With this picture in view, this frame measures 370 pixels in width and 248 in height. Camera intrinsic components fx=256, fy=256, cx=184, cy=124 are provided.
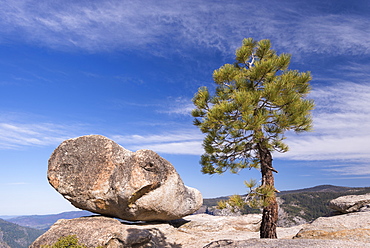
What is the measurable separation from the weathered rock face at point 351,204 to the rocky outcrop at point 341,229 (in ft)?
22.1

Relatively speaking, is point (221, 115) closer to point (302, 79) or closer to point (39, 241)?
point (302, 79)

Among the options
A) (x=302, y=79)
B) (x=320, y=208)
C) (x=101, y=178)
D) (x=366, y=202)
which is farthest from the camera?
(x=320, y=208)

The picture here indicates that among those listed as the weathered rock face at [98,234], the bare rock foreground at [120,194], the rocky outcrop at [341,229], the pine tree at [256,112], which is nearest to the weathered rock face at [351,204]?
the bare rock foreground at [120,194]

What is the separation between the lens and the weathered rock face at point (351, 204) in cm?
2067

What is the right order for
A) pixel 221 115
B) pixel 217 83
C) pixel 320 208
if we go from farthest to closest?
1. pixel 320 208
2. pixel 217 83
3. pixel 221 115

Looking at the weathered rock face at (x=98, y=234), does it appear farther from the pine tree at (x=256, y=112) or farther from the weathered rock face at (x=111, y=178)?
the pine tree at (x=256, y=112)

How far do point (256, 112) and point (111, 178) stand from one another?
32.5ft

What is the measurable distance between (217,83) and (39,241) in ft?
44.4

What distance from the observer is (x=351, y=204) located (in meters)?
21.1

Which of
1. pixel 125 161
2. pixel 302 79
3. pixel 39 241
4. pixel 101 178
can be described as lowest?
pixel 39 241

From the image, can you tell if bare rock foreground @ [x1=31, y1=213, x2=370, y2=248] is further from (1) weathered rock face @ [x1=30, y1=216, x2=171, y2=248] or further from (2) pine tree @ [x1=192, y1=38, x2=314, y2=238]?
(2) pine tree @ [x1=192, y1=38, x2=314, y2=238]

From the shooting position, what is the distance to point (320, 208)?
107188 mm

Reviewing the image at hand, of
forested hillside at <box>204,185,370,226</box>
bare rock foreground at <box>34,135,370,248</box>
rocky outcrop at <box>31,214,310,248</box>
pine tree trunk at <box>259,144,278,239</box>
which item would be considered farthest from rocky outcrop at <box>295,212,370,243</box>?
forested hillside at <box>204,185,370,226</box>

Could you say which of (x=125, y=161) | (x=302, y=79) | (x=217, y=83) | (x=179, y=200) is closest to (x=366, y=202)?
(x=302, y=79)
